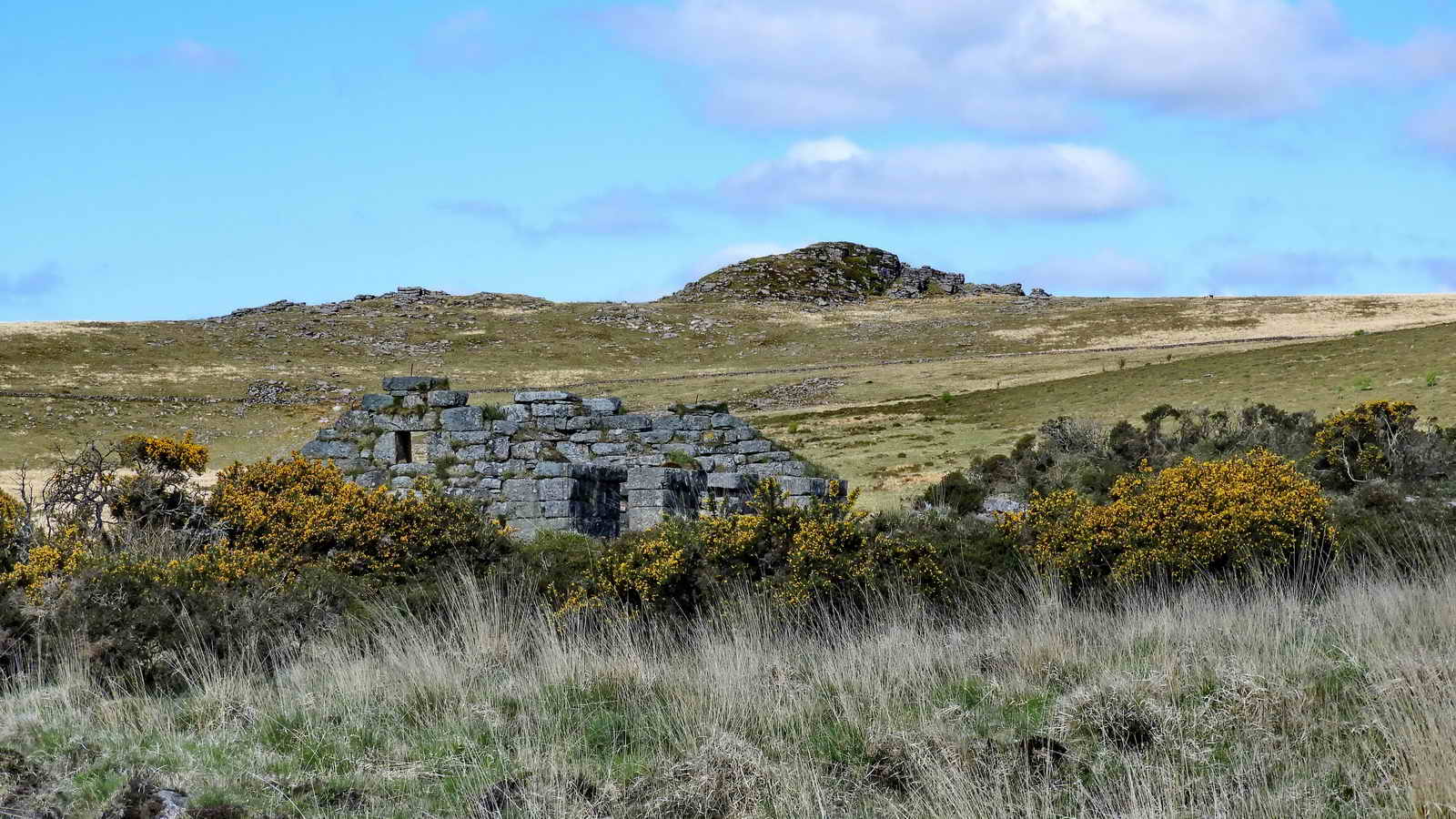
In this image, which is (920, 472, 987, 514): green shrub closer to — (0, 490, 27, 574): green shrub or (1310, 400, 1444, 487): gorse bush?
(1310, 400, 1444, 487): gorse bush

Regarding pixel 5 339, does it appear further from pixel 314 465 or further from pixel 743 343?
pixel 314 465

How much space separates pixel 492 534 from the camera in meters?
13.7

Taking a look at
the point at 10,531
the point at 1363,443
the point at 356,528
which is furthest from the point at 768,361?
the point at 10,531

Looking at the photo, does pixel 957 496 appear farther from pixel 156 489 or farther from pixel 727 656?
pixel 727 656

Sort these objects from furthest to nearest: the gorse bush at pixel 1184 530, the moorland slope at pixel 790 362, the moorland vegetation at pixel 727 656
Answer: the moorland slope at pixel 790 362 → the gorse bush at pixel 1184 530 → the moorland vegetation at pixel 727 656

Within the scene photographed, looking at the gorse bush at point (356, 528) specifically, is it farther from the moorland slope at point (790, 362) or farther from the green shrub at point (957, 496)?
the moorland slope at point (790, 362)

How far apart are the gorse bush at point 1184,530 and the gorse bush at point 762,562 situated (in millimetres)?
1476

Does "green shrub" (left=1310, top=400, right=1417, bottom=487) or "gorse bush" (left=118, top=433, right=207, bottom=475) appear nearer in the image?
"gorse bush" (left=118, top=433, right=207, bottom=475)

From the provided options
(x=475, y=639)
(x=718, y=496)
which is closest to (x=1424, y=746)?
(x=475, y=639)

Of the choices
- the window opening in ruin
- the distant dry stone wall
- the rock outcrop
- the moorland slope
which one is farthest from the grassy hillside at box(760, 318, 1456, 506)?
the rock outcrop

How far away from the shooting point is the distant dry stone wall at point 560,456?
18484 millimetres

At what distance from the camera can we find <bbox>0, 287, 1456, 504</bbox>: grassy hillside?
1438 inches

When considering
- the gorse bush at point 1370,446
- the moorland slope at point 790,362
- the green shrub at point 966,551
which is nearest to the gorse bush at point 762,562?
the green shrub at point 966,551

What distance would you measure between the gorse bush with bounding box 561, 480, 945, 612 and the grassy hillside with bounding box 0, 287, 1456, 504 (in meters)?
14.3
